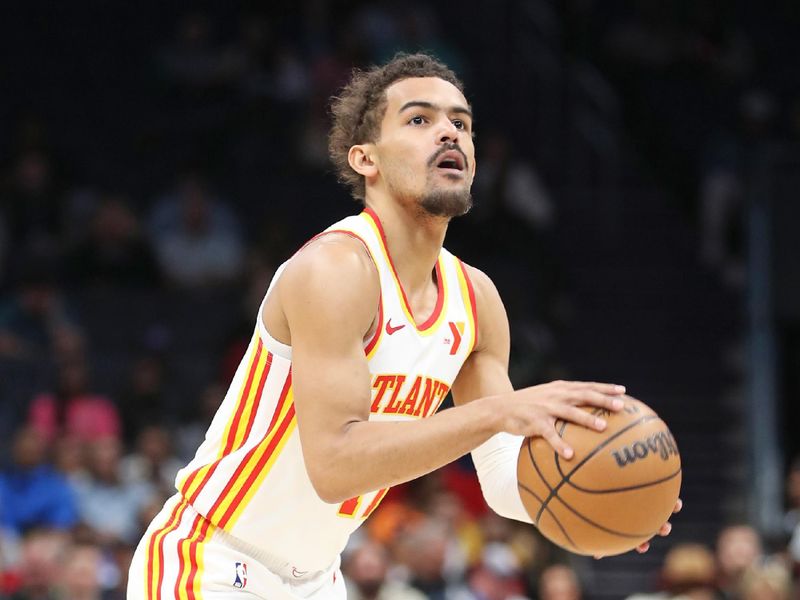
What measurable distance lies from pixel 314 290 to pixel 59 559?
19.2 feet

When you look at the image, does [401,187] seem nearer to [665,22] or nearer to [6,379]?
[6,379]

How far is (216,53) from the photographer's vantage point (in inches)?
606

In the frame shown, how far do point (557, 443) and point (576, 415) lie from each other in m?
0.10

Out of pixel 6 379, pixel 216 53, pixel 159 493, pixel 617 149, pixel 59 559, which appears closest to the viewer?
pixel 59 559

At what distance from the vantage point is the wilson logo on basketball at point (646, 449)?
445 cm

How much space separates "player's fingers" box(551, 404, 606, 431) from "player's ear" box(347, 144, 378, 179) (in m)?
1.37

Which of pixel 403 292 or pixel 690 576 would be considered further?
pixel 690 576

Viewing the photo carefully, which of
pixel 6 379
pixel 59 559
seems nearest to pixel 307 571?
pixel 59 559

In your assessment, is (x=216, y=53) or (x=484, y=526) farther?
(x=216, y=53)

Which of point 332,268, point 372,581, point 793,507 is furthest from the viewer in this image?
point 793,507

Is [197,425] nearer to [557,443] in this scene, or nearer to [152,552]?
[152,552]

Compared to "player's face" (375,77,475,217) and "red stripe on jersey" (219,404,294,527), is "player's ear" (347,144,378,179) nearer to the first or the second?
"player's face" (375,77,475,217)

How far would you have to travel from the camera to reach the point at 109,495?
11297 millimetres

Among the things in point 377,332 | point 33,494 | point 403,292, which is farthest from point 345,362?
point 33,494
